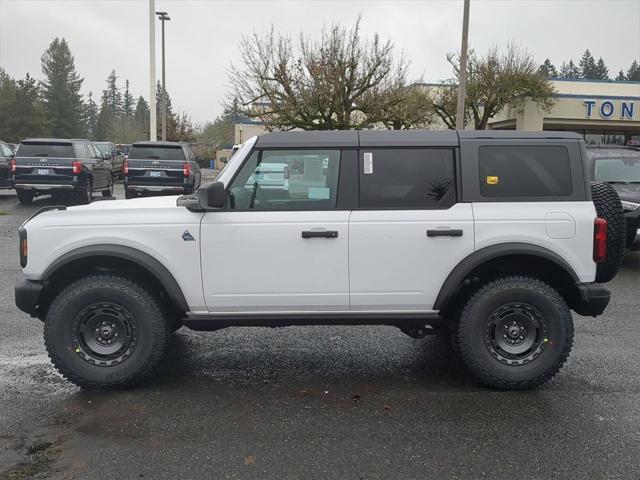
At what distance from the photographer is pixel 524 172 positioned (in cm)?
467

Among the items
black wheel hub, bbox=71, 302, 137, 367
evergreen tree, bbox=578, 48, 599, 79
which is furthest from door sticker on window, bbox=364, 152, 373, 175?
evergreen tree, bbox=578, 48, 599, 79

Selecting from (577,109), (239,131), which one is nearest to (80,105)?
(239,131)

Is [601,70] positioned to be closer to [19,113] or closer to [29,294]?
[19,113]

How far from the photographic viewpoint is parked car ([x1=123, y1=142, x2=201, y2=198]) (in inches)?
661

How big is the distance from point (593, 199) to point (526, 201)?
0.74 metres

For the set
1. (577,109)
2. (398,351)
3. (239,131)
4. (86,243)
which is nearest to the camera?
(86,243)

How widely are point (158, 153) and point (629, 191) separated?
12023mm

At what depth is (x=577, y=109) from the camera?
30.5m

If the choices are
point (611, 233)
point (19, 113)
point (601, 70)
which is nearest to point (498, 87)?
point (611, 233)

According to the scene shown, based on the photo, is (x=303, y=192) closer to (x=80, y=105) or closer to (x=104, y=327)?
(x=104, y=327)

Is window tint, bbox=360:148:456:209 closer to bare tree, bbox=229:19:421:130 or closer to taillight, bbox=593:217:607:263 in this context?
taillight, bbox=593:217:607:263

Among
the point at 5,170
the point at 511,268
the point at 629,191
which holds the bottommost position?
the point at 511,268

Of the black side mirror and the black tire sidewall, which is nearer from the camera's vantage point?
the black side mirror

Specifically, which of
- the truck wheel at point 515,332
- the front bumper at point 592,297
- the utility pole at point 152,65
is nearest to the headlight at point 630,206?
the front bumper at point 592,297
